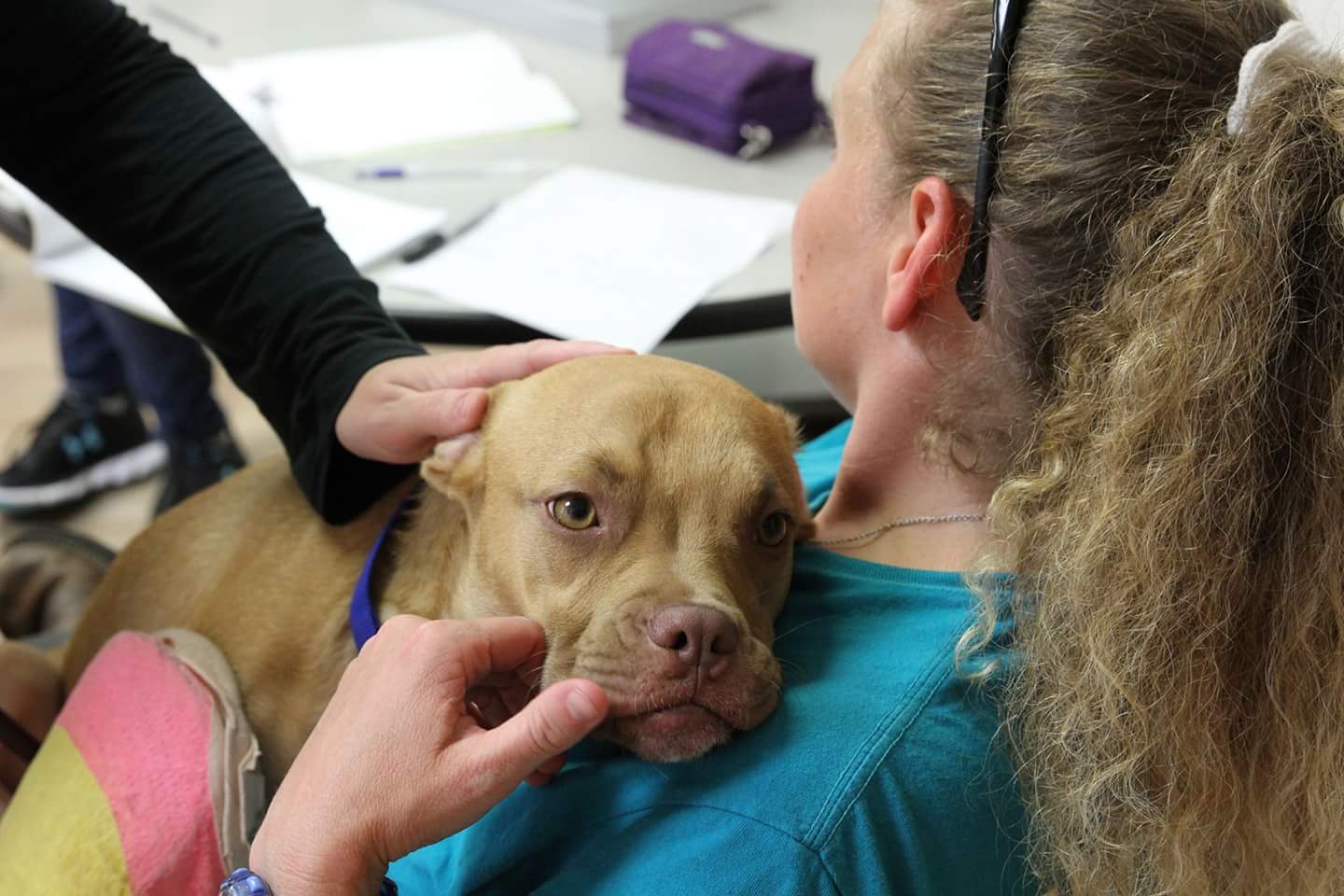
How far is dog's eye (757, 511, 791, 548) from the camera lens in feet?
4.02

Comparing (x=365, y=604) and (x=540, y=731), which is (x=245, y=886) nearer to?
(x=540, y=731)

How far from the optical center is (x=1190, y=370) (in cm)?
99

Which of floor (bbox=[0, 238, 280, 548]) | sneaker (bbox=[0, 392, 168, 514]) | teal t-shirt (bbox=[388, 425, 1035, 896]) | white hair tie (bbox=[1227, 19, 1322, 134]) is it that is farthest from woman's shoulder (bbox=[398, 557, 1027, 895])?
sneaker (bbox=[0, 392, 168, 514])

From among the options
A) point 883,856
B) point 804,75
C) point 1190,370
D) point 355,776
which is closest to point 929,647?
point 883,856

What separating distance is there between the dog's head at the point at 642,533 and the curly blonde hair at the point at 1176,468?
227mm

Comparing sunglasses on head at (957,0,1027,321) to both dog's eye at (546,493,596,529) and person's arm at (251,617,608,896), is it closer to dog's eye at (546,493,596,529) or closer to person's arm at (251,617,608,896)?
dog's eye at (546,493,596,529)

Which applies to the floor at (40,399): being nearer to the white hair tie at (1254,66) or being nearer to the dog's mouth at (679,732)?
the dog's mouth at (679,732)

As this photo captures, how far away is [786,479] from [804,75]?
1.12 m

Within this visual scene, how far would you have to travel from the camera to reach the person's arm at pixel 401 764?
920 millimetres

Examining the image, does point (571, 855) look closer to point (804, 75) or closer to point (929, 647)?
point (929, 647)

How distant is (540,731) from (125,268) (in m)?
1.06

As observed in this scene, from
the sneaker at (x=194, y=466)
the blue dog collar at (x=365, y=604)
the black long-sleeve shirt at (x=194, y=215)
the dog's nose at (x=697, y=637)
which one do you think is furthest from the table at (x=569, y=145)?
the sneaker at (x=194, y=466)

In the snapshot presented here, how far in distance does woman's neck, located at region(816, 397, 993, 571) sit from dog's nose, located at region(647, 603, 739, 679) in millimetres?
261

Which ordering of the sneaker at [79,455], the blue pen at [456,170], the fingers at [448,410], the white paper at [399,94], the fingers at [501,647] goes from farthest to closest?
the sneaker at [79,455]
the white paper at [399,94]
the blue pen at [456,170]
the fingers at [448,410]
the fingers at [501,647]
